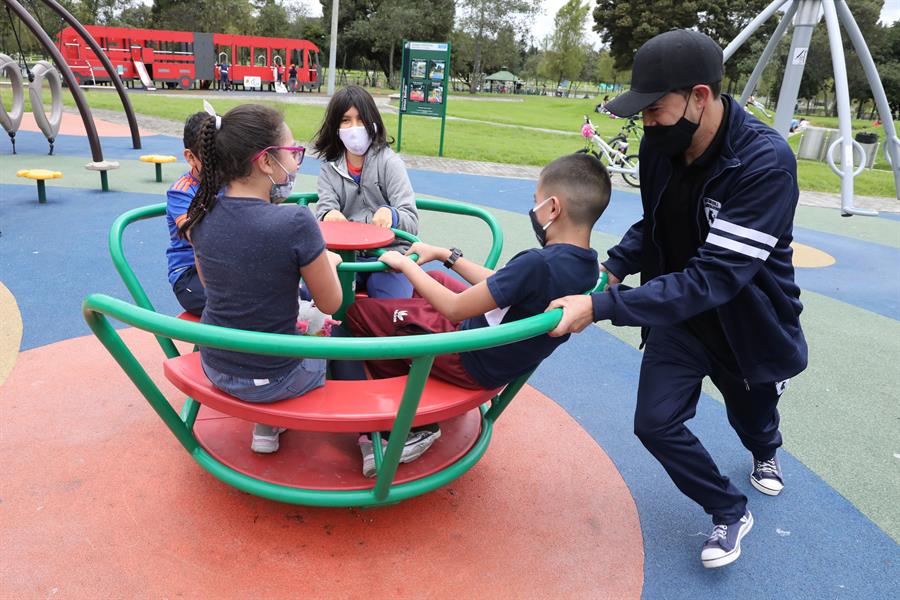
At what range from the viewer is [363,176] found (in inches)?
141

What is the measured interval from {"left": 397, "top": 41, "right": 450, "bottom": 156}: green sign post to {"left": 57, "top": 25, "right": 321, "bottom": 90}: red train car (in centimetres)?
2011

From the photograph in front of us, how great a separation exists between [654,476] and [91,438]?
245 cm

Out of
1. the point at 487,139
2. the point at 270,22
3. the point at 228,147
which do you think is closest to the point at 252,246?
the point at 228,147

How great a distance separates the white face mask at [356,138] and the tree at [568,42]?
Answer: 58702 mm

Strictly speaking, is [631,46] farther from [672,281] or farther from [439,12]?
[672,281]

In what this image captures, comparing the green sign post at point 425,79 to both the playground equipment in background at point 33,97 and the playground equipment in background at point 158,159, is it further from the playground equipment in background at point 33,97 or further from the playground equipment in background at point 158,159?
the playground equipment in background at point 33,97

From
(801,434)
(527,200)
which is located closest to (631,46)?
(527,200)

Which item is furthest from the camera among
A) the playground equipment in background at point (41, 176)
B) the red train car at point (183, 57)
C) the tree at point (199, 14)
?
the tree at point (199, 14)

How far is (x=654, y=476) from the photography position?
2848 mm

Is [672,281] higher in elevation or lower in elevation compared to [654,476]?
higher

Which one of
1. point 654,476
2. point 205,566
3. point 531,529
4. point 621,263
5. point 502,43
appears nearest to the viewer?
point 205,566

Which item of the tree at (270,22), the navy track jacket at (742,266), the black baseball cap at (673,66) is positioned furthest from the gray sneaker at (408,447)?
the tree at (270,22)

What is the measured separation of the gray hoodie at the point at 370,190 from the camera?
3.57 meters

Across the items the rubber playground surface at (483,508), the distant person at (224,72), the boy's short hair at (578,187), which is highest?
the distant person at (224,72)
